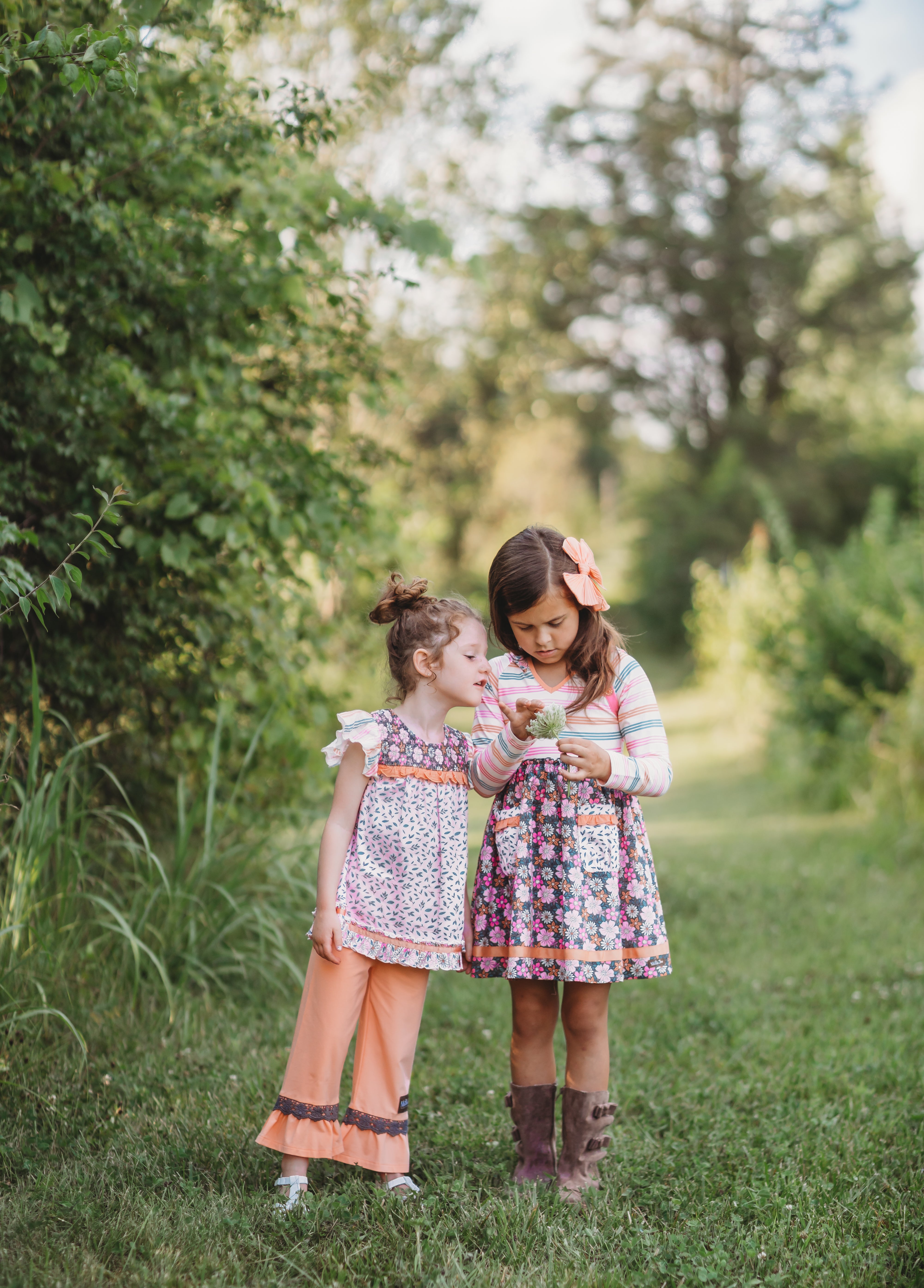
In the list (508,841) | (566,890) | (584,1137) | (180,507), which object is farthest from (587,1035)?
(180,507)

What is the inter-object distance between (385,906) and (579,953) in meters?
0.45

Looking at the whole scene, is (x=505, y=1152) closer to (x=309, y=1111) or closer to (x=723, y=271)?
(x=309, y=1111)

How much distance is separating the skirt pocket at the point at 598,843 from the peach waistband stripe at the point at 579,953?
18 cm

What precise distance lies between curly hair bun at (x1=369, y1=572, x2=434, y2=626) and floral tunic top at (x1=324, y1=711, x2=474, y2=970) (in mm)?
255

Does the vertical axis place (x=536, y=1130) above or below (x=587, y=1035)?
below

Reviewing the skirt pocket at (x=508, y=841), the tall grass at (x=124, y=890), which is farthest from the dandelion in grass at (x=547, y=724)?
the tall grass at (x=124, y=890)

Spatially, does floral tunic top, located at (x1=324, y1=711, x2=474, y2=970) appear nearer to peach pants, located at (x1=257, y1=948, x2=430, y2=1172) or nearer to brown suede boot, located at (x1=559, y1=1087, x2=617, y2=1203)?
peach pants, located at (x1=257, y1=948, x2=430, y2=1172)

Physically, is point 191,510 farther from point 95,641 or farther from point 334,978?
point 334,978

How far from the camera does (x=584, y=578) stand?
2508 millimetres

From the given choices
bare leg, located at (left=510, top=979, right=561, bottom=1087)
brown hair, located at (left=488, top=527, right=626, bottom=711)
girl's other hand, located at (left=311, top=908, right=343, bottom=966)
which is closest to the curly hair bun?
brown hair, located at (left=488, top=527, right=626, bottom=711)

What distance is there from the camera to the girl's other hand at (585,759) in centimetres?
235

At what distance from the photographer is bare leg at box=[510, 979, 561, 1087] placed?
8.57ft

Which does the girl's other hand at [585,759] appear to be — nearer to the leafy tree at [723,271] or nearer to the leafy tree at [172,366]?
the leafy tree at [172,366]

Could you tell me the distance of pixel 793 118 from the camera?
20250mm
